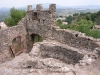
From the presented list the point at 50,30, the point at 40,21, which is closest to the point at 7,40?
the point at 40,21

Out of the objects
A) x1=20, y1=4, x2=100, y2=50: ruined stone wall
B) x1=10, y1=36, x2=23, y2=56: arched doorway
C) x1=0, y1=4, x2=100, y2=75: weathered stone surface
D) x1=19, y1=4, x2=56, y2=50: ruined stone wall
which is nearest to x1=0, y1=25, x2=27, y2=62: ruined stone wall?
x1=0, y1=4, x2=100, y2=75: weathered stone surface

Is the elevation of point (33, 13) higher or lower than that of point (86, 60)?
higher

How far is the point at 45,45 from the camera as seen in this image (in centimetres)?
1168

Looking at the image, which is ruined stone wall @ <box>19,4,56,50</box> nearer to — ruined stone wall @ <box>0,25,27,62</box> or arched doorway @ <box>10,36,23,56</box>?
arched doorway @ <box>10,36,23,56</box>

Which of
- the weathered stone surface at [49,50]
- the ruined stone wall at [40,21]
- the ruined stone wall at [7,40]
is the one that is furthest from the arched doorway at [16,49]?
the ruined stone wall at [40,21]

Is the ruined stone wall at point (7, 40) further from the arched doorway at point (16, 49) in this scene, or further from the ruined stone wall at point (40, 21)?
Answer: the ruined stone wall at point (40, 21)

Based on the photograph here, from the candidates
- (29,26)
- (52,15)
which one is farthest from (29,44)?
(52,15)

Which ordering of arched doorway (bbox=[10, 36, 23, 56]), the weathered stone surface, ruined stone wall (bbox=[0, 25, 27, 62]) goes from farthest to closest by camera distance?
arched doorway (bbox=[10, 36, 23, 56]), ruined stone wall (bbox=[0, 25, 27, 62]), the weathered stone surface

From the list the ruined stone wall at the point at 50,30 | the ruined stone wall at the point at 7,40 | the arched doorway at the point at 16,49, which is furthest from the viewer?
the arched doorway at the point at 16,49

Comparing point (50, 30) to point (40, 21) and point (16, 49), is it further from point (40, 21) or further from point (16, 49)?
point (16, 49)

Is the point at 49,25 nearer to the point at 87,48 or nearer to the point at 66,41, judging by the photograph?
the point at 66,41

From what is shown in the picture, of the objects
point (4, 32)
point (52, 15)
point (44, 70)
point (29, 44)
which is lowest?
point (29, 44)

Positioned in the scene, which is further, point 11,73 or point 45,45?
point 45,45

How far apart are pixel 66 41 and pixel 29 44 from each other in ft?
16.6
